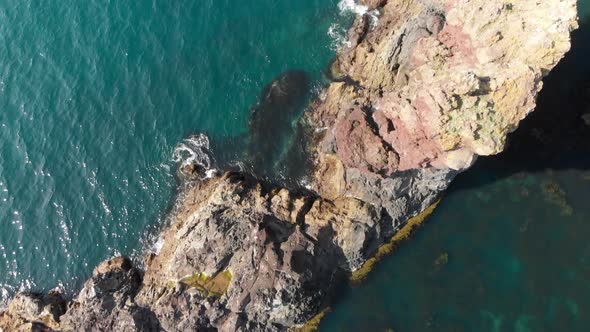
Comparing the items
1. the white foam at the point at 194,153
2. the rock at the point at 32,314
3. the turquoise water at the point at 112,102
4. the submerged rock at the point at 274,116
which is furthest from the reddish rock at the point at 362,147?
the rock at the point at 32,314

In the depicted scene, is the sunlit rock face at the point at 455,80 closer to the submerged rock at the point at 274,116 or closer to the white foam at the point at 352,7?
the submerged rock at the point at 274,116

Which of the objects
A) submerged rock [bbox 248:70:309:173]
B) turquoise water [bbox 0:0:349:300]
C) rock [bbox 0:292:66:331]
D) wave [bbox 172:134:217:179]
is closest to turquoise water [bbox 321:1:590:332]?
submerged rock [bbox 248:70:309:173]

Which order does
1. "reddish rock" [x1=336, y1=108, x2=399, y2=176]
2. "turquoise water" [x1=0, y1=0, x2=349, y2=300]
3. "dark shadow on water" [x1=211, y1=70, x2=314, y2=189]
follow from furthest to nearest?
"dark shadow on water" [x1=211, y1=70, x2=314, y2=189], "turquoise water" [x1=0, y1=0, x2=349, y2=300], "reddish rock" [x1=336, y1=108, x2=399, y2=176]

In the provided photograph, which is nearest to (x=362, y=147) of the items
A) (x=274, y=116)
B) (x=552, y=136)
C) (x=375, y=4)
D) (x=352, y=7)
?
(x=274, y=116)

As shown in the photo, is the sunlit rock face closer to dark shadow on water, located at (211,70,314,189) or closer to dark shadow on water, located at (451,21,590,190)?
dark shadow on water, located at (211,70,314,189)

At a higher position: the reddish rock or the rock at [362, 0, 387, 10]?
the rock at [362, 0, 387, 10]

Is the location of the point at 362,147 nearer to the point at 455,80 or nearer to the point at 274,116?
the point at 455,80

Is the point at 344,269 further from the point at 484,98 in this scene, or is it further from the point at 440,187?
the point at 484,98
